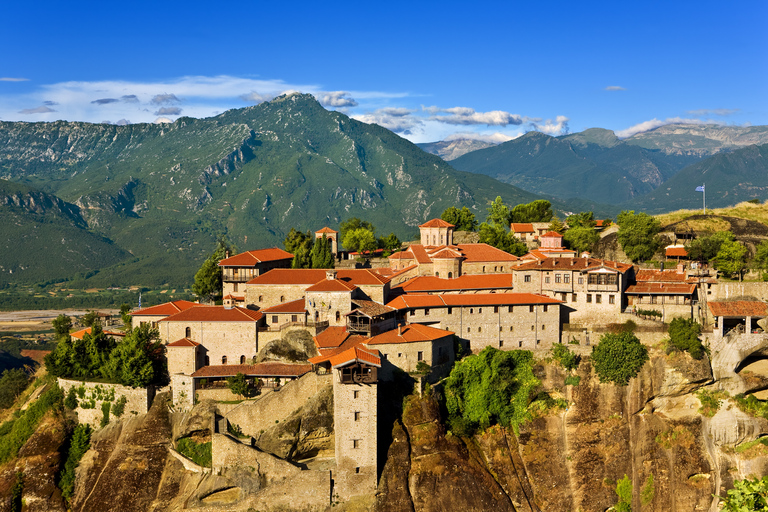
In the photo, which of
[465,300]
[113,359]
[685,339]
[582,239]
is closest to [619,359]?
[685,339]

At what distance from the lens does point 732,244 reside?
7306 cm

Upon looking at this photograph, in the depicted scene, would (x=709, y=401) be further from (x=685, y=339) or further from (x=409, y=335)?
(x=409, y=335)

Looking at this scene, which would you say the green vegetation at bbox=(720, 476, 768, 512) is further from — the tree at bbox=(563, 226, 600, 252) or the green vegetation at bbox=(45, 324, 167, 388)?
the tree at bbox=(563, 226, 600, 252)

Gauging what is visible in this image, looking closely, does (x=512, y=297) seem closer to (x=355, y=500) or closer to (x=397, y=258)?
(x=397, y=258)

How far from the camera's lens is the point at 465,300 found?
63125mm

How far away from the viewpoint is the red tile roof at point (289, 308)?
6141cm

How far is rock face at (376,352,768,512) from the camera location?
5675 cm

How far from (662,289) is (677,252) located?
14.2 m

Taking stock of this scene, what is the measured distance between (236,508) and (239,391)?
29.1ft

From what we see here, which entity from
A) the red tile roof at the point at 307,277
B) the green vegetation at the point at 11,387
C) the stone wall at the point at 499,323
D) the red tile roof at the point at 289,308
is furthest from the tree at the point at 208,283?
the stone wall at the point at 499,323

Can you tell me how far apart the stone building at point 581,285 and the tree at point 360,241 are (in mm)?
35446

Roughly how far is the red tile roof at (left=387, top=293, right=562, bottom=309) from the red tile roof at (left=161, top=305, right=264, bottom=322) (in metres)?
12.9

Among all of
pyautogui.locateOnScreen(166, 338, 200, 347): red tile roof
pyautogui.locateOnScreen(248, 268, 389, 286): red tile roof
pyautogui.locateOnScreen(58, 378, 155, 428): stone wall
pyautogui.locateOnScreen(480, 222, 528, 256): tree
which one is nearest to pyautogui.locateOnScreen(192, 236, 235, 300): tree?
pyautogui.locateOnScreen(248, 268, 389, 286): red tile roof

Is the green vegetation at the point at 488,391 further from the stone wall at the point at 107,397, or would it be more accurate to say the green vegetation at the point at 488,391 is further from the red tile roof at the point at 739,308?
the stone wall at the point at 107,397
